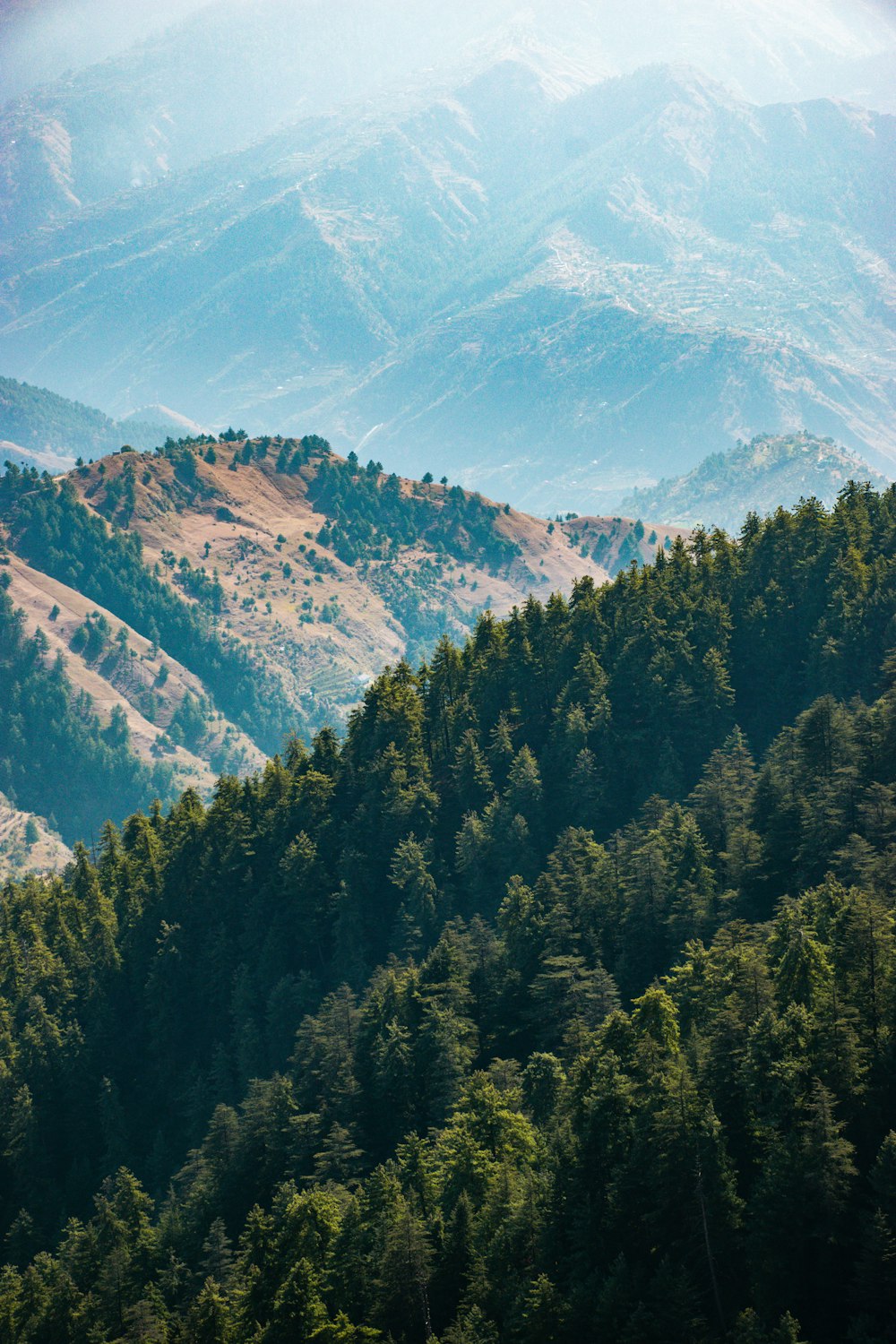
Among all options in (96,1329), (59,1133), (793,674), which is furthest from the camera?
(793,674)

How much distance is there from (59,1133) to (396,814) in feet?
137

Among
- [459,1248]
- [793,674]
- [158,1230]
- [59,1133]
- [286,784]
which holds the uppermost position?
[286,784]

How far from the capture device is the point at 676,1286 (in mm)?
70188

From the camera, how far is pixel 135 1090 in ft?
477

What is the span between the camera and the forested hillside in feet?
242

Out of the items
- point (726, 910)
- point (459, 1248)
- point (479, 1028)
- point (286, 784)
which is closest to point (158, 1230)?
point (479, 1028)

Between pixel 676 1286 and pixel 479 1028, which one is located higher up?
pixel 479 1028

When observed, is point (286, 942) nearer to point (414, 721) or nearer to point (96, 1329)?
point (414, 721)

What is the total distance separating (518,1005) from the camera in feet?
365

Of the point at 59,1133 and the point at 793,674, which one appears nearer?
the point at 59,1133

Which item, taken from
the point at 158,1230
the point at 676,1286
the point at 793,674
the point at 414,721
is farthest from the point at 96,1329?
the point at 793,674

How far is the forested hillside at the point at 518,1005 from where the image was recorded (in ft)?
242

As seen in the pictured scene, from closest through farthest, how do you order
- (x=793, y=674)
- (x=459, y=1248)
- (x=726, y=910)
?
1. (x=459, y=1248)
2. (x=726, y=910)
3. (x=793, y=674)

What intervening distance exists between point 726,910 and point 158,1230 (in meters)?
45.1
